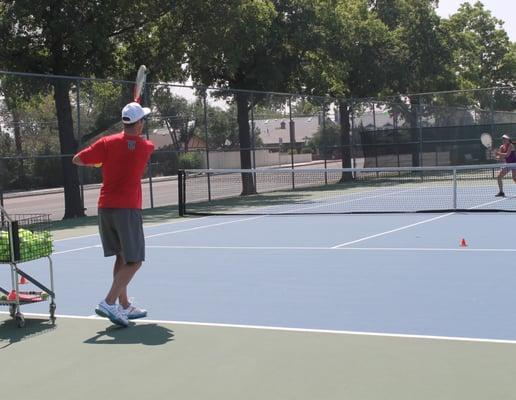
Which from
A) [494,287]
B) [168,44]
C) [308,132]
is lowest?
[494,287]

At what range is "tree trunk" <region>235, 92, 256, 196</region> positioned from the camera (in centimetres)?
2291

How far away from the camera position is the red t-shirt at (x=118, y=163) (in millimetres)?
5605

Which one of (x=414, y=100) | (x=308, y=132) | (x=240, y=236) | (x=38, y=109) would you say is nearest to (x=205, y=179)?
(x=38, y=109)

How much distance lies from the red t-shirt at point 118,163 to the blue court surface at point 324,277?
1.05m

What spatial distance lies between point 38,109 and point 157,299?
11.6 m

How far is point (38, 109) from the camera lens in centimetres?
1722

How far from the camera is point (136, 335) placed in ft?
17.8

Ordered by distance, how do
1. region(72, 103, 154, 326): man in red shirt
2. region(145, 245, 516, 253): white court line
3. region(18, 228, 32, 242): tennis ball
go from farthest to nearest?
1. region(145, 245, 516, 253): white court line
2. region(18, 228, 32, 242): tennis ball
3. region(72, 103, 154, 326): man in red shirt

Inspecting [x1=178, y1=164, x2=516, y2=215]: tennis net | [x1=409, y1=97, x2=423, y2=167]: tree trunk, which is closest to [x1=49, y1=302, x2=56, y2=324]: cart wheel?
[x1=178, y1=164, x2=516, y2=215]: tennis net

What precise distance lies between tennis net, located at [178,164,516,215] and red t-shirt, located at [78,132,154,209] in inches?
337

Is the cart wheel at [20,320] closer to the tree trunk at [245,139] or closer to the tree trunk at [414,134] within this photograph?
the tree trunk at [245,139]

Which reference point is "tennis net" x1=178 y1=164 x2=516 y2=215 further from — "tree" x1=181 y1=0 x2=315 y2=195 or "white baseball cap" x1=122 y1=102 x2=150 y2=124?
"white baseball cap" x1=122 y1=102 x2=150 y2=124

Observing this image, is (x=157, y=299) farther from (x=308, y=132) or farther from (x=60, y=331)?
(x=308, y=132)

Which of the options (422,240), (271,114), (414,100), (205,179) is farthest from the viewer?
(414,100)
